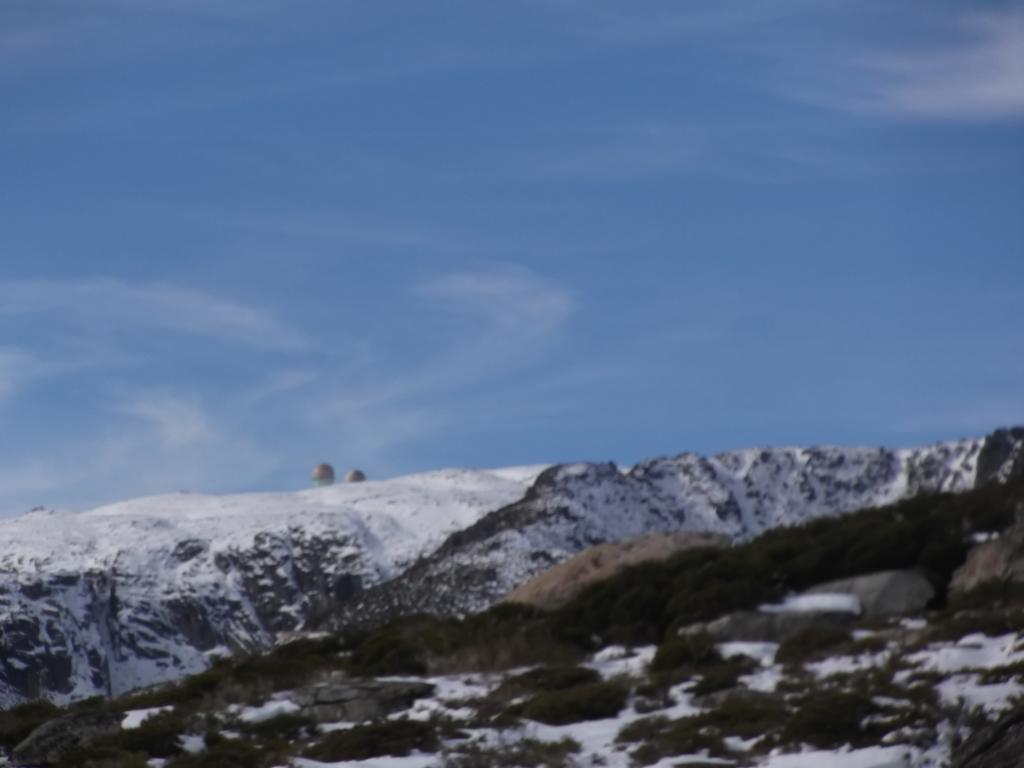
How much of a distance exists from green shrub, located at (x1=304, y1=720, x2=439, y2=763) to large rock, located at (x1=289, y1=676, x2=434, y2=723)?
216 centimetres

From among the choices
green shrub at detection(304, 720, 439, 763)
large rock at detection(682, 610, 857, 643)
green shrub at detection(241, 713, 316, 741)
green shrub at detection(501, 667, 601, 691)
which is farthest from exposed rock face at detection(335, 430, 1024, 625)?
green shrub at detection(304, 720, 439, 763)

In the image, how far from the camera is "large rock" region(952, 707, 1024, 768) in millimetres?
18938

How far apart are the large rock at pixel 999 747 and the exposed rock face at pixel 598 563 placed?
19.9m

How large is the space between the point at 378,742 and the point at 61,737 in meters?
5.42

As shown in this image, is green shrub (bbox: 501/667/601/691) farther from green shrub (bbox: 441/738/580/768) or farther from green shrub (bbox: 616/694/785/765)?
green shrub (bbox: 441/738/580/768)

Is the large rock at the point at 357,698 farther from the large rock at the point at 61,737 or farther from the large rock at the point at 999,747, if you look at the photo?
the large rock at the point at 999,747

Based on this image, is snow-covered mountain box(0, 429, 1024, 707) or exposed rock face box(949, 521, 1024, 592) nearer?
exposed rock face box(949, 521, 1024, 592)

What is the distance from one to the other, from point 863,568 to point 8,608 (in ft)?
515

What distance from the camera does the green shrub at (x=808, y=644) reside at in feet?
98.4

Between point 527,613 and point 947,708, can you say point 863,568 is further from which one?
point 947,708

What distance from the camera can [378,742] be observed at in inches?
1041

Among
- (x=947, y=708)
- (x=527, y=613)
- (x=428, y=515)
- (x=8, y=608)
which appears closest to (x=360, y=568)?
(x=428, y=515)

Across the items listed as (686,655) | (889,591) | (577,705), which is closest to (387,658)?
(686,655)

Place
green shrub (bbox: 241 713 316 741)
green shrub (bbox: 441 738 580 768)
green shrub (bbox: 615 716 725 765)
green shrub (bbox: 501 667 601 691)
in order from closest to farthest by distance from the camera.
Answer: green shrub (bbox: 615 716 725 765)
green shrub (bbox: 441 738 580 768)
green shrub (bbox: 241 713 316 741)
green shrub (bbox: 501 667 601 691)
